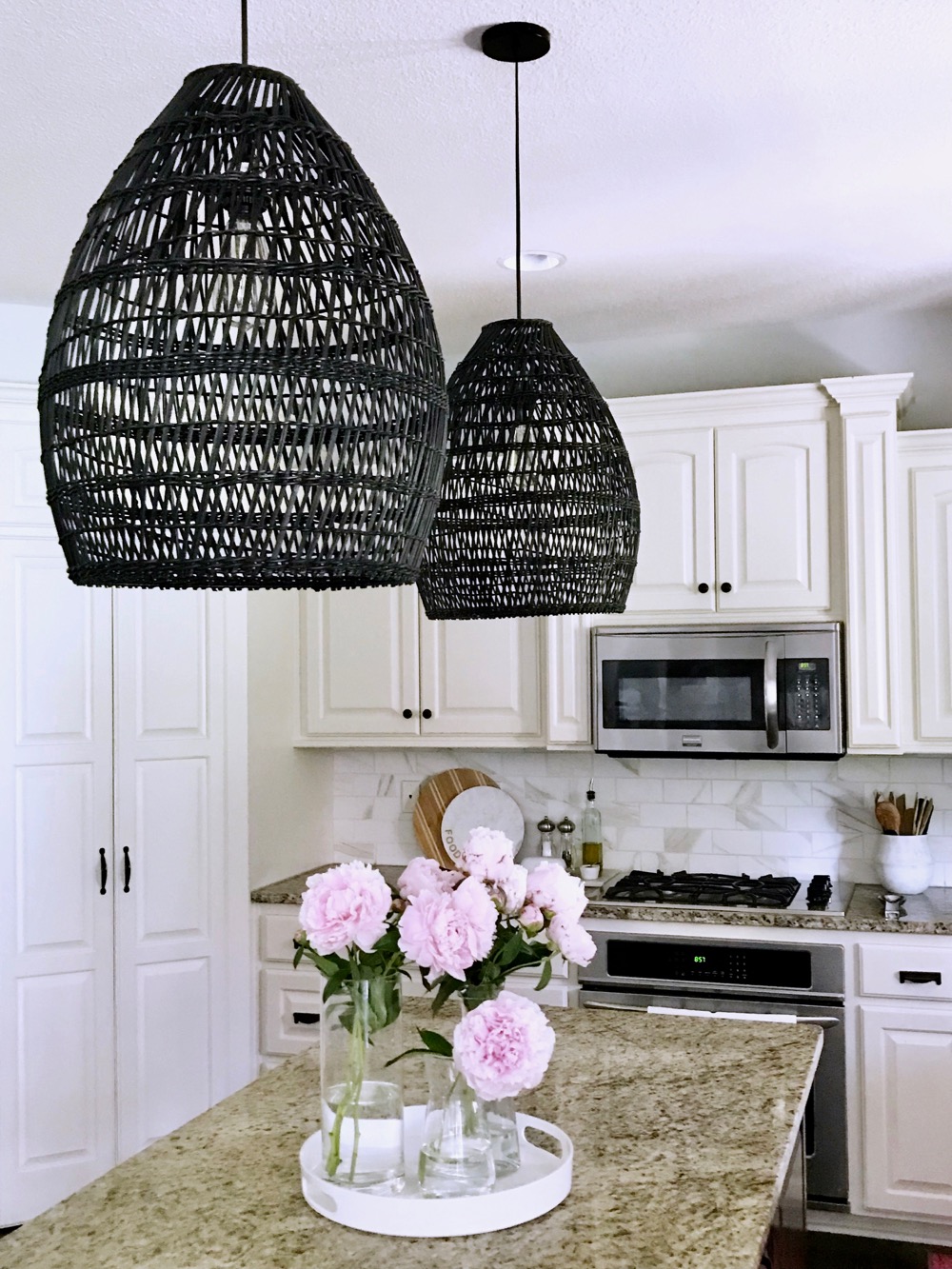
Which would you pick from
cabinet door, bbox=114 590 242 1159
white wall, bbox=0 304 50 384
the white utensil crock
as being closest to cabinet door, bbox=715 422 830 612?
the white utensil crock

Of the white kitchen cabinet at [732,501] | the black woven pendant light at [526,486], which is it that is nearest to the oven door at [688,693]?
the white kitchen cabinet at [732,501]

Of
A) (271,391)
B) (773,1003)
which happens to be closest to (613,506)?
(271,391)

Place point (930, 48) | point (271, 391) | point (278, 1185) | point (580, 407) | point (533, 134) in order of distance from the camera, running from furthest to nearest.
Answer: point (533, 134), point (930, 48), point (580, 407), point (278, 1185), point (271, 391)

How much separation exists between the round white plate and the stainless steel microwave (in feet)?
1.73

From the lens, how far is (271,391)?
3.67 feet

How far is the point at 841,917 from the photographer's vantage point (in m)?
3.48

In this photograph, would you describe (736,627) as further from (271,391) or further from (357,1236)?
(271,391)

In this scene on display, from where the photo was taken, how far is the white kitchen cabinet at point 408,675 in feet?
13.4

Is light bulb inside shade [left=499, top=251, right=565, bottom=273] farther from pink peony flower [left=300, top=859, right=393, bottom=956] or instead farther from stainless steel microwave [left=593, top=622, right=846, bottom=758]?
pink peony flower [left=300, top=859, right=393, bottom=956]

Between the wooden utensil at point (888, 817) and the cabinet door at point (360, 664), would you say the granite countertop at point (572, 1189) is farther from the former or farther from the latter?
the cabinet door at point (360, 664)

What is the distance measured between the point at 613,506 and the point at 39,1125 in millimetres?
2726

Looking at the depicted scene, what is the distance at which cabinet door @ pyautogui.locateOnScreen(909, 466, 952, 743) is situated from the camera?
3.63m

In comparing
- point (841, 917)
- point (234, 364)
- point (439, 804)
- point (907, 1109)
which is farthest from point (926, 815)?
point (234, 364)

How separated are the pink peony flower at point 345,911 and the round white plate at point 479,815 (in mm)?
2632
